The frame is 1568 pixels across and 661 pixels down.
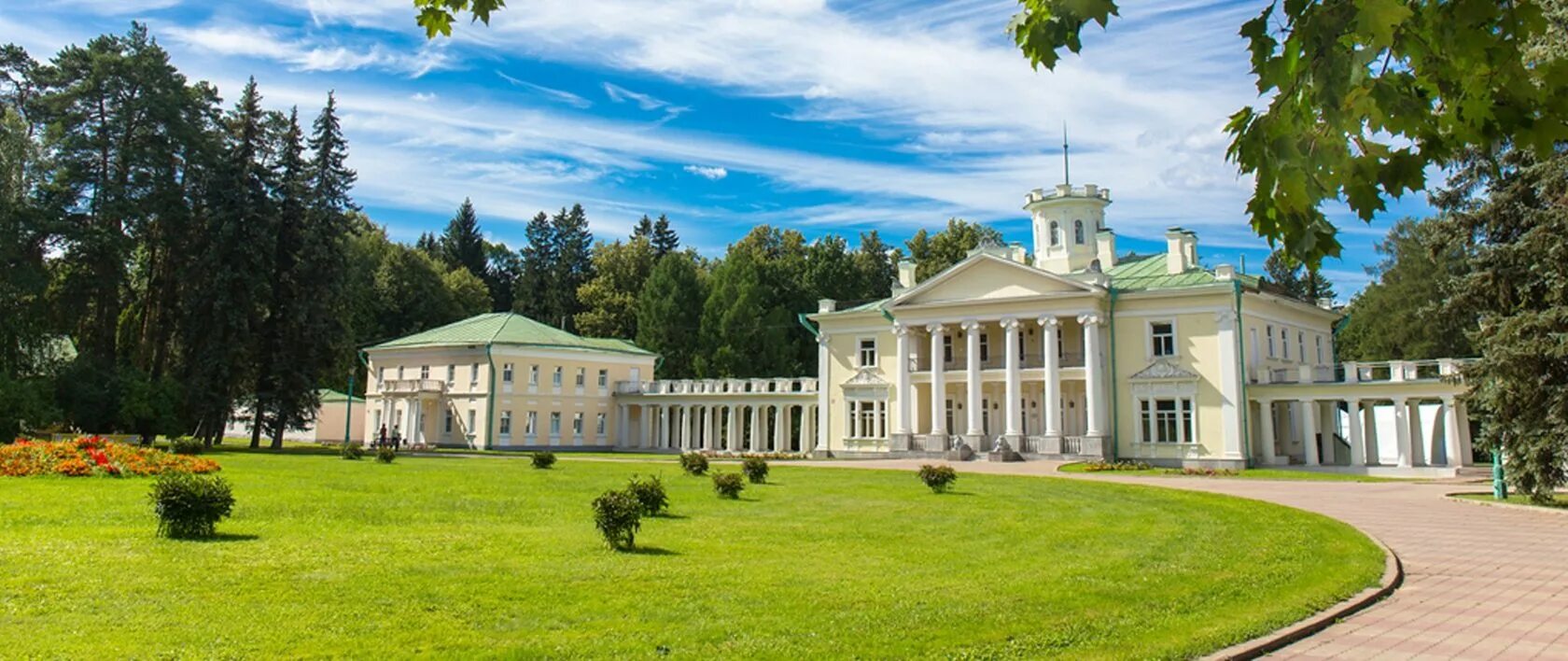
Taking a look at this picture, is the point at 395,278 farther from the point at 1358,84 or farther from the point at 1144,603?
the point at 1358,84

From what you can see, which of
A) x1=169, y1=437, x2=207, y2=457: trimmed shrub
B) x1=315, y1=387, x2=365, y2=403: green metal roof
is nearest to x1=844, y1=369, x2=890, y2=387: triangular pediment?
x1=169, y1=437, x2=207, y2=457: trimmed shrub

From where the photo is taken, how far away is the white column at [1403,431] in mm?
34969

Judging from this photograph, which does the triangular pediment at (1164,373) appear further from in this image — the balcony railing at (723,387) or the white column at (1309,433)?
the balcony railing at (723,387)

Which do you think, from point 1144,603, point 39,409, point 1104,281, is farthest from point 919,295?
point 1144,603

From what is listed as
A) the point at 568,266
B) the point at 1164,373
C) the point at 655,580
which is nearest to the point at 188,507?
the point at 655,580

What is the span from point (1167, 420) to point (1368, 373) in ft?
23.6

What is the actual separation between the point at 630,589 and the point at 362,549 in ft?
12.2

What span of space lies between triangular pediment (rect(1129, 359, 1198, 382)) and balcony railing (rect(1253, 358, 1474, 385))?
2551mm

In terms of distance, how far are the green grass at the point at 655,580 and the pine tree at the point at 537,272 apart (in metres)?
69.2

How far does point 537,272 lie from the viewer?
87.2 metres

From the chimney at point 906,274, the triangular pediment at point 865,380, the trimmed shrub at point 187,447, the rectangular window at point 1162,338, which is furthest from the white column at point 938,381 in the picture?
the trimmed shrub at point 187,447

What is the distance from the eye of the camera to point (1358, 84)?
9.57 ft

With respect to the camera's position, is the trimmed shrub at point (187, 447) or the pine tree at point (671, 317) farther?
the pine tree at point (671, 317)

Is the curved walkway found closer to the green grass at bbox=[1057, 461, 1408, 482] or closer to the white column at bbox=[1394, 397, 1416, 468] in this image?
the green grass at bbox=[1057, 461, 1408, 482]
